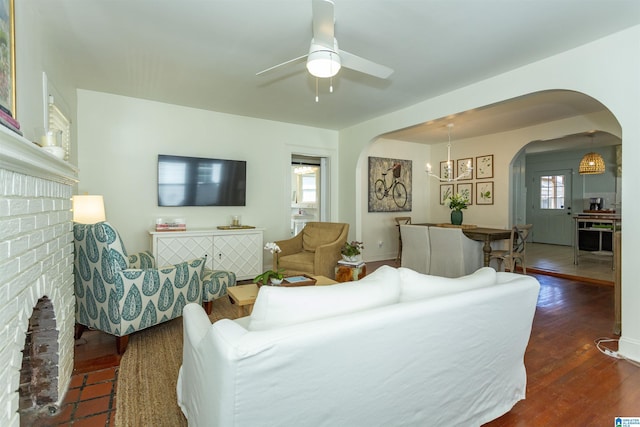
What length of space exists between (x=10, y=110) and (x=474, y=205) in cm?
672

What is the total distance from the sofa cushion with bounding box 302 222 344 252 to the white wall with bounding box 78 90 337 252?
67cm

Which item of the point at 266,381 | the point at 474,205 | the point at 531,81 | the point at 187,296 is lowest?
the point at 187,296

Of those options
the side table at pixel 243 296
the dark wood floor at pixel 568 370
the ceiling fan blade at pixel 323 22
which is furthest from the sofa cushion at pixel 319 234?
the ceiling fan blade at pixel 323 22

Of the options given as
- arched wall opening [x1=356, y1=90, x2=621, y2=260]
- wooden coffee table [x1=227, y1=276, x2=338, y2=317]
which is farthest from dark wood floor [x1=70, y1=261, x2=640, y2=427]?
arched wall opening [x1=356, y1=90, x2=621, y2=260]

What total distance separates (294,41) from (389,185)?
4326 millimetres

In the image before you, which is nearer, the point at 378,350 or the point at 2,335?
the point at 2,335

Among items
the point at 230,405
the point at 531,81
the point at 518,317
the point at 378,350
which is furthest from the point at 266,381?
the point at 531,81

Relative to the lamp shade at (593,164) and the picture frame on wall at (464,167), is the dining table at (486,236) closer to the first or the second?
the picture frame on wall at (464,167)

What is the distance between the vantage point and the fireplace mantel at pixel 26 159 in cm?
112

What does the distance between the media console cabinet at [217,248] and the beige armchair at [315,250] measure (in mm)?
422

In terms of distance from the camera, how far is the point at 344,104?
14.3 ft

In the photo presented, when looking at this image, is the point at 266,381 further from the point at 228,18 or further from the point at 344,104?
the point at 344,104

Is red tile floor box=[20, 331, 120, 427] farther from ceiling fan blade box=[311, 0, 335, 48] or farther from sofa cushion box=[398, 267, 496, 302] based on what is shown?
ceiling fan blade box=[311, 0, 335, 48]

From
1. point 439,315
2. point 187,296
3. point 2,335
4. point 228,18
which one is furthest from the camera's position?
point 187,296
